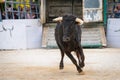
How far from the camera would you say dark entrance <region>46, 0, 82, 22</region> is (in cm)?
2717

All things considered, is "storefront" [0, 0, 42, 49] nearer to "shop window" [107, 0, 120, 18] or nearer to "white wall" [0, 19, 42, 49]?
"white wall" [0, 19, 42, 49]

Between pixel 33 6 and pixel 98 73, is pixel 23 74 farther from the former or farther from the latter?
pixel 33 6

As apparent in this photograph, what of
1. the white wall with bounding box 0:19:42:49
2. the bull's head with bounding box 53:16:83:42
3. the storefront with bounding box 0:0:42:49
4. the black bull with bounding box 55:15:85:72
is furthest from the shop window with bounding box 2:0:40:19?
the bull's head with bounding box 53:16:83:42

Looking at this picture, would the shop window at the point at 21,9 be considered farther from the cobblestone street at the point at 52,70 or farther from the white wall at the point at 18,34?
the cobblestone street at the point at 52,70

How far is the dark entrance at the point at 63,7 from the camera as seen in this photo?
1070 inches

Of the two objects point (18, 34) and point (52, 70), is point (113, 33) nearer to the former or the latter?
point (18, 34)

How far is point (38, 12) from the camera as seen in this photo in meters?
26.3

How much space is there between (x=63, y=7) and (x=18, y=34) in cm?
518

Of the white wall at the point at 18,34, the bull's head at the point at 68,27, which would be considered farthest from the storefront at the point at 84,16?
the bull's head at the point at 68,27

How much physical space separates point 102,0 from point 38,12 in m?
3.77

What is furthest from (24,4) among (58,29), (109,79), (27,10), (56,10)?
(109,79)

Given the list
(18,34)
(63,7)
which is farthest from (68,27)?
(63,7)

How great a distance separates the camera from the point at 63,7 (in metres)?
27.4

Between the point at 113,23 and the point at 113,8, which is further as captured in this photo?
the point at 113,8
